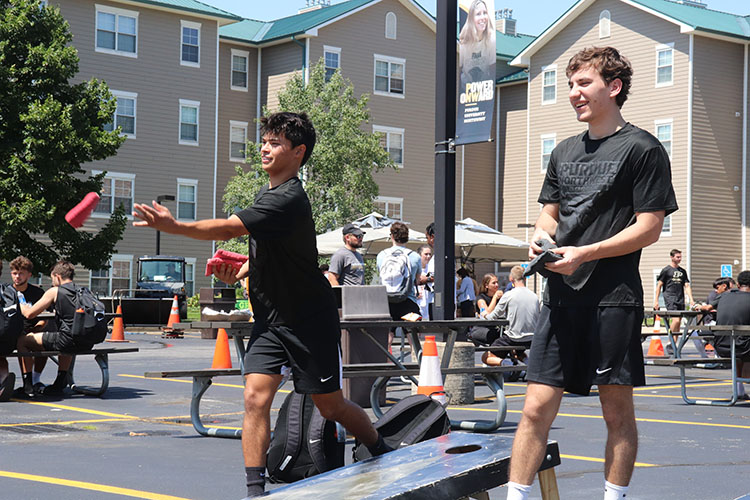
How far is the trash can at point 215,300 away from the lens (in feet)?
90.1

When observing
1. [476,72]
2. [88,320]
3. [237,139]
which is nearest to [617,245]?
[476,72]

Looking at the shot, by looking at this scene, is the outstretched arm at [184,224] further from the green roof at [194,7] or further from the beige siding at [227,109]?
the beige siding at [227,109]

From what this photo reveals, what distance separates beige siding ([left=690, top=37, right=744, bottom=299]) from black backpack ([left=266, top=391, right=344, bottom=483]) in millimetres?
37482

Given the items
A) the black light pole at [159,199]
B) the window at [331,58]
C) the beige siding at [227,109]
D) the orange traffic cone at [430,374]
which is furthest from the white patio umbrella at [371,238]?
the beige siding at [227,109]

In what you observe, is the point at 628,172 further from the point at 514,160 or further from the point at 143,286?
the point at 514,160

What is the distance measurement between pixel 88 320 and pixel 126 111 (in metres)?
31.8

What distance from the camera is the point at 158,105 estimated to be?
43.9 metres

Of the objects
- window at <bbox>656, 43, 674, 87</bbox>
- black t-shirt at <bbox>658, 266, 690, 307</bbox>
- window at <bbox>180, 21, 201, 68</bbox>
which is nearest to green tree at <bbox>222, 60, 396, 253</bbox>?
window at <bbox>180, 21, 201, 68</bbox>

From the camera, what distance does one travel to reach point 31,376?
497 inches

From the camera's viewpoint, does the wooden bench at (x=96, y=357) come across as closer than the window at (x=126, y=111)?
Yes

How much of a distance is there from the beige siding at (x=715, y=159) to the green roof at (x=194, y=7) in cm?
1834

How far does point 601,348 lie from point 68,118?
29594 millimetres

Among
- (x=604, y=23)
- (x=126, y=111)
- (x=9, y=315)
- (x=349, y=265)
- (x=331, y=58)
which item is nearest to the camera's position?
(x=9, y=315)

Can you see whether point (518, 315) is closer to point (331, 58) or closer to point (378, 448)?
point (378, 448)
